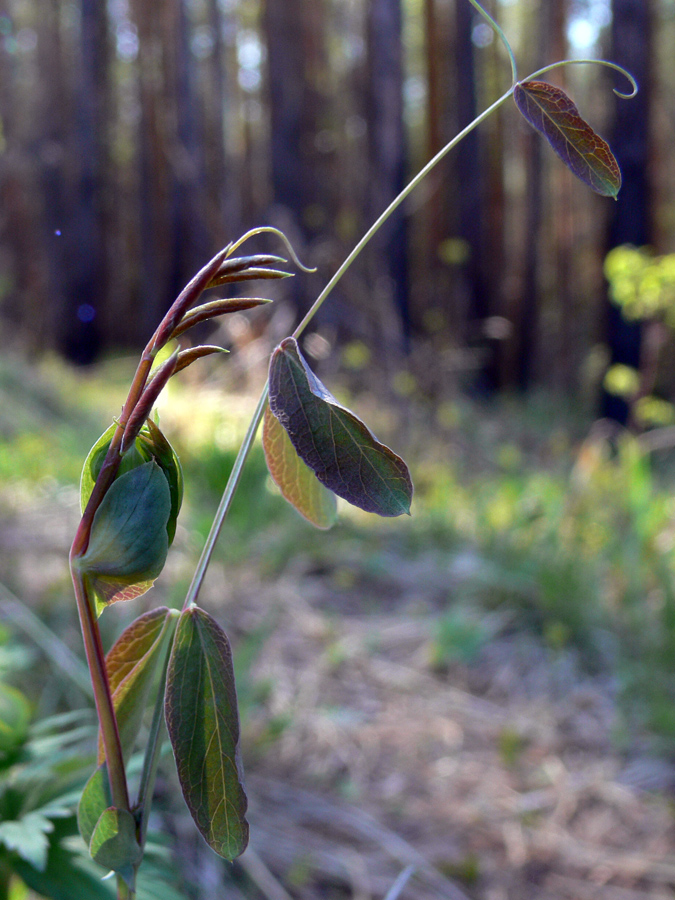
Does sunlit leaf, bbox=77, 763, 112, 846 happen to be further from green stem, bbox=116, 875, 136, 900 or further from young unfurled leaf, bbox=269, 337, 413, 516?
young unfurled leaf, bbox=269, 337, 413, 516

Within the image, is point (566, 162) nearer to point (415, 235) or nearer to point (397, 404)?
point (397, 404)

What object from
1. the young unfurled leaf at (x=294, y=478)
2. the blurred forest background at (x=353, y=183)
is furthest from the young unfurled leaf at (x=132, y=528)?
the blurred forest background at (x=353, y=183)

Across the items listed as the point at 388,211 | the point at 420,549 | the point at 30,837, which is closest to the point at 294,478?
the point at 388,211

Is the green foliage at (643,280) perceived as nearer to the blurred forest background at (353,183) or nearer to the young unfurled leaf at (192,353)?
the blurred forest background at (353,183)

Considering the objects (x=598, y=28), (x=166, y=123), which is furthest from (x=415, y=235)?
(x=598, y=28)

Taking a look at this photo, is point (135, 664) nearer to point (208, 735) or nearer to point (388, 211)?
point (208, 735)
